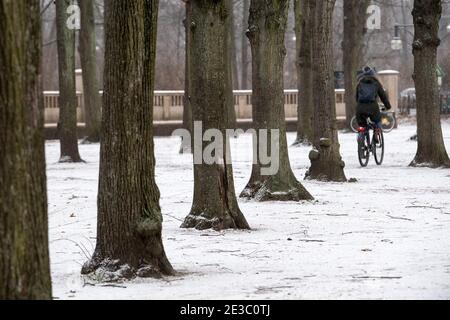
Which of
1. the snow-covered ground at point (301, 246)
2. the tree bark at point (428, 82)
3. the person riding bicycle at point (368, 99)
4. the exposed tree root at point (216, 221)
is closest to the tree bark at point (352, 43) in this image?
the person riding bicycle at point (368, 99)

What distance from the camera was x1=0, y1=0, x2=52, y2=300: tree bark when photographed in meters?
6.05

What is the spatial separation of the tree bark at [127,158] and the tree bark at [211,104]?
2.83m

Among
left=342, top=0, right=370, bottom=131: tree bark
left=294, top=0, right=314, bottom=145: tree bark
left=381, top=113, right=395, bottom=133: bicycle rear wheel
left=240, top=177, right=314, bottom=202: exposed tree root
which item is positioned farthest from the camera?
left=381, top=113, right=395, bottom=133: bicycle rear wheel

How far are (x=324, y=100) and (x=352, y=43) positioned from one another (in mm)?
18848

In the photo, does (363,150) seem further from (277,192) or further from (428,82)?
(277,192)

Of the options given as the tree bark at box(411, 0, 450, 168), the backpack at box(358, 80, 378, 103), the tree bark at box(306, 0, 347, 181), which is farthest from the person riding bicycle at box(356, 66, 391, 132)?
the tree bark at box(306, 0, 347, 181)

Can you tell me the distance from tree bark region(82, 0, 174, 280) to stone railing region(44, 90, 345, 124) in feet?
98.7

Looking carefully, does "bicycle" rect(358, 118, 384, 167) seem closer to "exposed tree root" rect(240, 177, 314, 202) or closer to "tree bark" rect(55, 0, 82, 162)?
"tree bark" rect(55, 0, 82, 162)

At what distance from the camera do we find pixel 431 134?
69.8 ft

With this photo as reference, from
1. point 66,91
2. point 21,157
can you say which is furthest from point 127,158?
point 66,91

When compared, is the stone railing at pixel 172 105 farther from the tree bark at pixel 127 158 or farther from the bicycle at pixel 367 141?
the tree bark at pixel 127 158

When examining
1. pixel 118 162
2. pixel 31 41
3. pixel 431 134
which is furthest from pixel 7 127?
pixel 431 134

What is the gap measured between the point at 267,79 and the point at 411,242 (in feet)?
14.5
